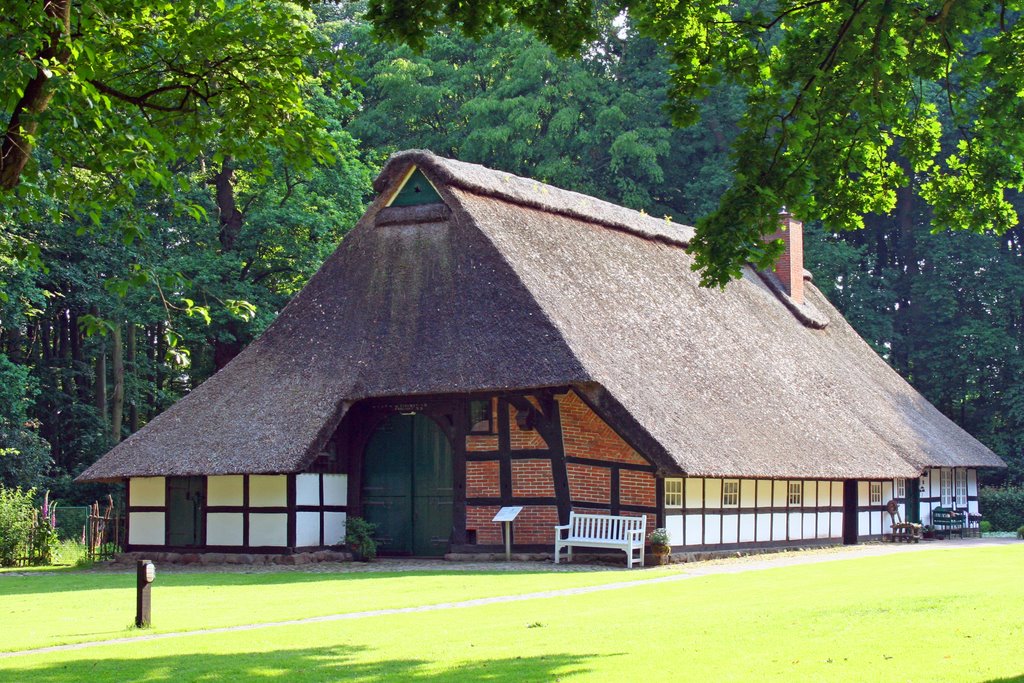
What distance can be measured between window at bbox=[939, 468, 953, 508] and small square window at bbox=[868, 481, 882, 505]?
537cm

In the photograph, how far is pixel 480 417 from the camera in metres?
23.4

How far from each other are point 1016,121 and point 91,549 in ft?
61.0

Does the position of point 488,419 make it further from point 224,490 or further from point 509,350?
point 224,490

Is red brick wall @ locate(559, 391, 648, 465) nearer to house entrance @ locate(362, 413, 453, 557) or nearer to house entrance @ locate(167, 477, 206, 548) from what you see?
house entrance @ locate(362, 413, 453, 557)

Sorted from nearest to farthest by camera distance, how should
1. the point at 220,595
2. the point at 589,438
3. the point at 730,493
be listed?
the point at 220,595 < the point at 589,438 < the point at 730,493

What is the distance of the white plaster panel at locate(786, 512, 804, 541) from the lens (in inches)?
1081

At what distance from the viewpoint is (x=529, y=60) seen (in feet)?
144

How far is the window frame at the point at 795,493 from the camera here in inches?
1078

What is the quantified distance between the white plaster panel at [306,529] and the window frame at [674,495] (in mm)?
6219

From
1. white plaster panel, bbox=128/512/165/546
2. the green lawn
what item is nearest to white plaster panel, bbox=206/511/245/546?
white plaster panel, bbox=128/512/165/546

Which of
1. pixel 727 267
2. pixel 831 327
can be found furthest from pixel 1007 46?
pixel 831 327

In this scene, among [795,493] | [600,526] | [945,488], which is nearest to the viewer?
[600,526]

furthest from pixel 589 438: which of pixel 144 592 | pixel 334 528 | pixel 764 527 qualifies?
pixel 144 592

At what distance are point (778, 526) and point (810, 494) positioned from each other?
1611 millimetres
